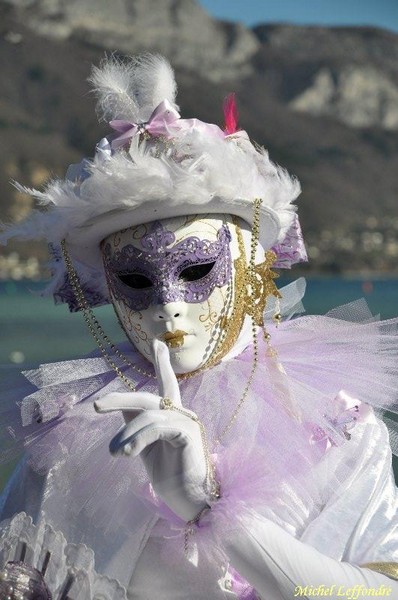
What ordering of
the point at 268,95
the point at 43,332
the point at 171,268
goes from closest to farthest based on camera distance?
the point at 171,268, the point at 43,332, the point at 268,95

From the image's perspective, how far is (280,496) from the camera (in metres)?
2.14

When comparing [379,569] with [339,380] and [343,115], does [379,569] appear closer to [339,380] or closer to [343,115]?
[339,380]

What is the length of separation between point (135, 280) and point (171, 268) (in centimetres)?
10

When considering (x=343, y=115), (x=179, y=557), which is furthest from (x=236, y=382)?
(x=343, y=115)

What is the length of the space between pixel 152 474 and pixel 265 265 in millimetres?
685

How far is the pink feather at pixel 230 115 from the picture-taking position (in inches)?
102

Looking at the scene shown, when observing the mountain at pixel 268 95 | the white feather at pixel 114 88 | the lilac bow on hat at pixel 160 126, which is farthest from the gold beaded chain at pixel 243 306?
the mountain at pixel 268 95

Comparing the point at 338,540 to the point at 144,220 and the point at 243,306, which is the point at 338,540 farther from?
the point at 144,220

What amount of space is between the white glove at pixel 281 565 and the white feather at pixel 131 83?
3.45ft

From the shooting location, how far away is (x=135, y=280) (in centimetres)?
239

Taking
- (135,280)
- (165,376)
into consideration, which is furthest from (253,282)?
(165,376)

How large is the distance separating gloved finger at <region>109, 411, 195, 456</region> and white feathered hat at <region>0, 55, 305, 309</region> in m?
0.57

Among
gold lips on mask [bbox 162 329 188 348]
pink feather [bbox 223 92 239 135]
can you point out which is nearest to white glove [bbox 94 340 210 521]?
gold lips on mask [bbox 162 329 188 348]

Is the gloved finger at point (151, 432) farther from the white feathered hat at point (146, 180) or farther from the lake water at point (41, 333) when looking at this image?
the lake water at point (41, 333)
